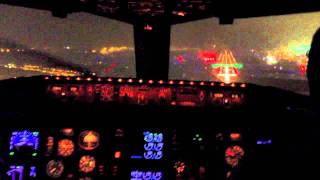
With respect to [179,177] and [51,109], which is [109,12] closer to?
[51,109]

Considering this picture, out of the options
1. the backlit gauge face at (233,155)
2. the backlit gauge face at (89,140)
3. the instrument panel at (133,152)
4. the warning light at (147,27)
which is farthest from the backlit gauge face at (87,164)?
the warning light at (147,27)

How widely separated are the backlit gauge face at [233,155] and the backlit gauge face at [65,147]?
1.76m

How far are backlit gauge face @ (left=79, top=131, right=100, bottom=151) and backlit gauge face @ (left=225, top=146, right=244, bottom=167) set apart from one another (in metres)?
1.49

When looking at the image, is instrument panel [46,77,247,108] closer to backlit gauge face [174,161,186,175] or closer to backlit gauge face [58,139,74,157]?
backlit gauge face [58,139,74,157]

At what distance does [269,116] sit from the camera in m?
3.64

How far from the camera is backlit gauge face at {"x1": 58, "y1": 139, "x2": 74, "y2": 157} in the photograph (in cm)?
359

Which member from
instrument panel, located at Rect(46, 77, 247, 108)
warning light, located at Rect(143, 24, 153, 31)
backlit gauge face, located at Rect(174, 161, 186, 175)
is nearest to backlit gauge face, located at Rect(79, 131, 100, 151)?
instrument panel, located at Rect(46, 77, 247, 108)

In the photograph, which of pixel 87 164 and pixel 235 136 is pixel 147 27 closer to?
pixel 235 136

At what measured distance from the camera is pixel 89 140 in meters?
3.64

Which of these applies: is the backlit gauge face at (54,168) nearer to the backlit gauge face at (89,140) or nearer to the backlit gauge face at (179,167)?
the backlit gauge face at (89,140)

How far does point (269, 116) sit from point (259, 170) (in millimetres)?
656

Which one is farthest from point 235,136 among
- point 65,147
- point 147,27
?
point 147,27

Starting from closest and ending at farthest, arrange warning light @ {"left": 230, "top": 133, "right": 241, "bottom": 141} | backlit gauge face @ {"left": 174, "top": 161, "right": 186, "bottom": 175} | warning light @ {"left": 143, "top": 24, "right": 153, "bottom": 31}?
backlit gauge face @ {"left": 174, "top": 161, "right": 186, "bottom": 175}, warning light @ {"left": 230, "top": 133, "right": 241, "bottom": 141}, warning light @ {"left": 143, "top": 24, "right": 153, "bottom": 31}

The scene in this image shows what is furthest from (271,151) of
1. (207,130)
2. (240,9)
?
(240,9)
